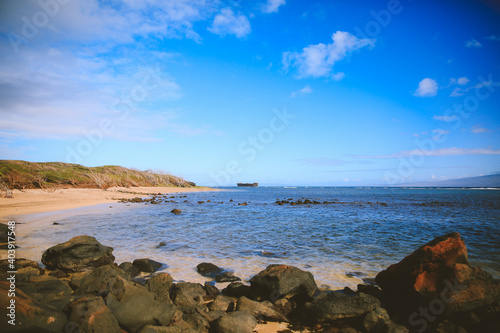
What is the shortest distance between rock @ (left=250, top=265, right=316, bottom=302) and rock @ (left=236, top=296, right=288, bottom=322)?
605 millimetres

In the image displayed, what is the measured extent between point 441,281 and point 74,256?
461 inches

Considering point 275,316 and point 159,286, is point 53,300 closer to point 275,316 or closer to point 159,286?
point 159,286

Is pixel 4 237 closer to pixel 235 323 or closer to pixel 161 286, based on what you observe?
pixel 161 286

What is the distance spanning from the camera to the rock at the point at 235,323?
5367 mm

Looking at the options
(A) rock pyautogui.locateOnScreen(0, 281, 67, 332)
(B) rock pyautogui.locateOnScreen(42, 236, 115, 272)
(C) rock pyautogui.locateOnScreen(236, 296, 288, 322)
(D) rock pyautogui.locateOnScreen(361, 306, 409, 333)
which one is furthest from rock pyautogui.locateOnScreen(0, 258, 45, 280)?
(D) rock pyautogui.locateOnScreen(361, 306, 409, 333)

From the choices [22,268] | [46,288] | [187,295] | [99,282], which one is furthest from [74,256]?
[187,295]

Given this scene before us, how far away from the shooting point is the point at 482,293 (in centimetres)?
574

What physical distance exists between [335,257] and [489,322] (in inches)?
246

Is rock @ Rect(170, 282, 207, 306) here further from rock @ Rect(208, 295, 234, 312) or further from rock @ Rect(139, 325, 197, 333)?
rock @ Rect(139, 325, 197, 333)

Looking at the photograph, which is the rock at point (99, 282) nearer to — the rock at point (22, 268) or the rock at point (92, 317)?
the rock at point (92, 317)

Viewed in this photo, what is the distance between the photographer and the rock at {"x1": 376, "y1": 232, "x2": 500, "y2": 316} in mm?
5746

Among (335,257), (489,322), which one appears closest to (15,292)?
(489,322)

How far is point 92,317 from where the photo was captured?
14.6 ft

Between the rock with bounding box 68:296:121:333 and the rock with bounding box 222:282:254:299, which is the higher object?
the rock with bounding box 68:296:121:333
